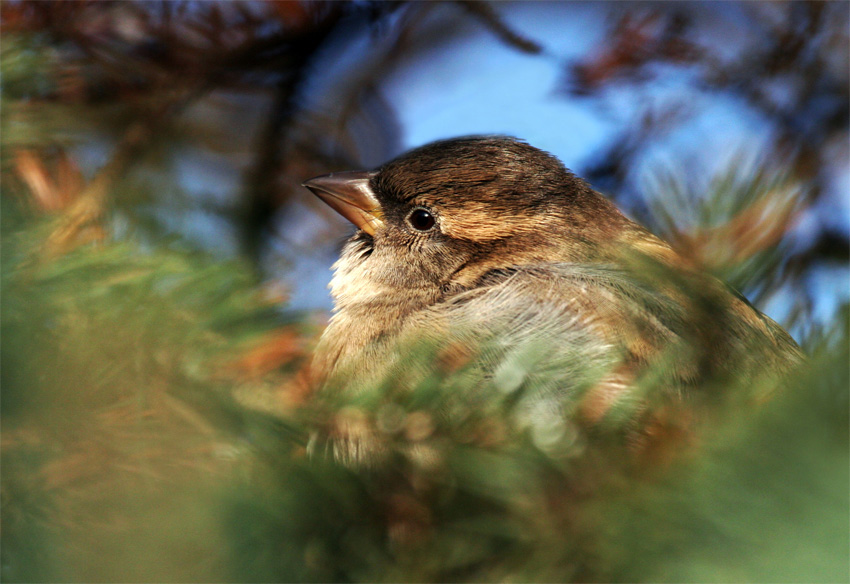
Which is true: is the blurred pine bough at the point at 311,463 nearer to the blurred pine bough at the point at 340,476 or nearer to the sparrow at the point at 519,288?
the blurred pine bough at the point at 340,476

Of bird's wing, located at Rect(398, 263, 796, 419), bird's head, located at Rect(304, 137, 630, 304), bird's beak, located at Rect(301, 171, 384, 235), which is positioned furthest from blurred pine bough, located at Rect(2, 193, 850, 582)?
bird's beak, located at Rect(301, 171, 384, 235)

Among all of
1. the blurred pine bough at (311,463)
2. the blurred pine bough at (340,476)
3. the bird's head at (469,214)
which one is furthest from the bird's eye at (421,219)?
the blurred pine bough at (340,476)

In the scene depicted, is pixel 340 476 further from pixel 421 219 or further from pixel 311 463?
pixel 421 219

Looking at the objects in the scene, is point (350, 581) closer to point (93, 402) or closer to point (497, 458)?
point (497, 458)

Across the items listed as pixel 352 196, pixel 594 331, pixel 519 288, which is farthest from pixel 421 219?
pixel 594 331

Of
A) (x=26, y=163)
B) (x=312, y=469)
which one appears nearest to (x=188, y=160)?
(x=26, y=163)

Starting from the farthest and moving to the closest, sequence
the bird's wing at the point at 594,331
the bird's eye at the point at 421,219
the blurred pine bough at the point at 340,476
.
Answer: the bird's eye at the point at 421,219
the bird's wing at the point at 594,331
the blurred pine bough at the point at 340,476

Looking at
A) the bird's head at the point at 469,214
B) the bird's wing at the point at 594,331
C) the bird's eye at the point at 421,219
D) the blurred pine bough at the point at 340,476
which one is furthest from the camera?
the bird's eye at the point at 421,219
